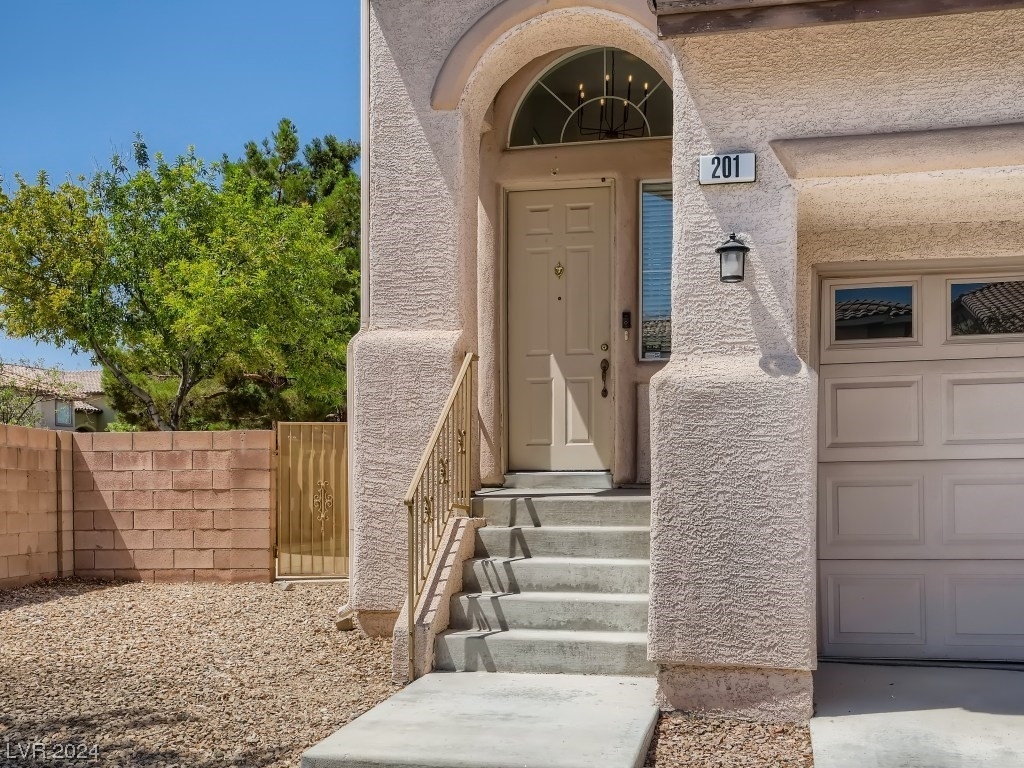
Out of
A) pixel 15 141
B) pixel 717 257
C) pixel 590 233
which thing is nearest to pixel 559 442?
pixel 590 233

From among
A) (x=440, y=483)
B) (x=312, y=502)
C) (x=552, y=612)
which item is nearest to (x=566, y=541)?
(x=552, y=612)

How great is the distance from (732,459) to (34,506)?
7.08 m

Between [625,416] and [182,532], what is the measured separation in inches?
185

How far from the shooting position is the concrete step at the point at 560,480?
793cm

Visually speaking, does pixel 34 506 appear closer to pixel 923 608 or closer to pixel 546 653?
pixel 546 653

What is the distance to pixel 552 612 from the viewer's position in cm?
631

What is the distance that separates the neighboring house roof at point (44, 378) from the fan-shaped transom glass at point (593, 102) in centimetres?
1702

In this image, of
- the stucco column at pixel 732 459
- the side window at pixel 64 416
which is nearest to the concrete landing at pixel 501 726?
the stucco column at pixel 732 459

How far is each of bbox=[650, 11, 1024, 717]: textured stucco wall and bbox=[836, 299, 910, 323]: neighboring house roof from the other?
1.19 metres

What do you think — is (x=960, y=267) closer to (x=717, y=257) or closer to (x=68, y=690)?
(x=717, y=257)

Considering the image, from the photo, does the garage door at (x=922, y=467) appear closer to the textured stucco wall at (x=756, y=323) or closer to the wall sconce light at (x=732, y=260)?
the textured stucco wall at (x=756, y=323)

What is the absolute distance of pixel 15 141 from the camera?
57094mm

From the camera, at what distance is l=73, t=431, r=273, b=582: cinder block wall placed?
10242mm

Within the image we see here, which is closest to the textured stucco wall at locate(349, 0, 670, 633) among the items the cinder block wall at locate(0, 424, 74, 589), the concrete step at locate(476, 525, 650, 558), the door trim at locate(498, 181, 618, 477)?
the concrete step at locate(476, 525, 650, 558)
